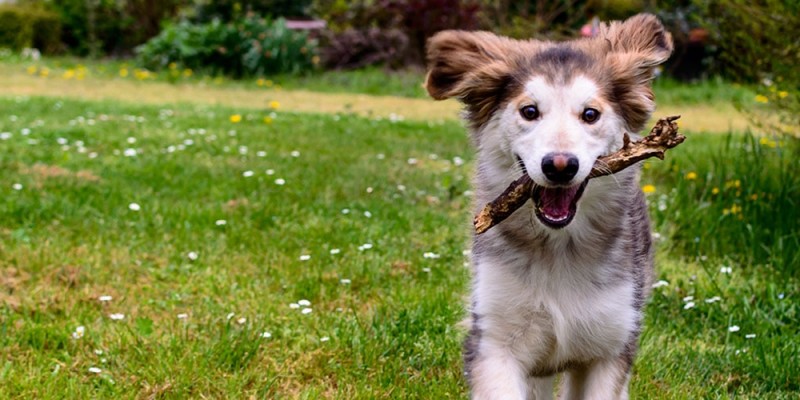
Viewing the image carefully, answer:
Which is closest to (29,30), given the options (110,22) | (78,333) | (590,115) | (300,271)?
(110,22)

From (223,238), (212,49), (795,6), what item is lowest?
(212,49)

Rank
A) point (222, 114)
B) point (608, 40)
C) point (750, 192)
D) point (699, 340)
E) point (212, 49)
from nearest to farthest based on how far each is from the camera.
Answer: point (608, 40) < point (699, 340) < point (750, 192) < point (222, 114) < point (212, 49)

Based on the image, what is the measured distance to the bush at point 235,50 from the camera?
16.8m

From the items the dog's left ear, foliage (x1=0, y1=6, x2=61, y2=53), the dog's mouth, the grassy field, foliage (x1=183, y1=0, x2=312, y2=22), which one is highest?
the dog's left ear

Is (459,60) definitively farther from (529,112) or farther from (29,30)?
(29,30)

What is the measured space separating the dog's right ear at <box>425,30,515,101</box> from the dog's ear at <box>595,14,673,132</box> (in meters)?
0.37

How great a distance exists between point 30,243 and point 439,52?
3.27 meters

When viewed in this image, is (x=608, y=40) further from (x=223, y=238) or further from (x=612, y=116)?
(x=223, y=238)

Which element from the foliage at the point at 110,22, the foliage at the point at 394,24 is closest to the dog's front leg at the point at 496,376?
the foliage at the point at 394,24

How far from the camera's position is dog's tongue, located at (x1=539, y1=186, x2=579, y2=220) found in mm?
2992

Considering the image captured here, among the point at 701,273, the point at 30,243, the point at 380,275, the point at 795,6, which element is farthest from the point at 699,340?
the point at 30,243

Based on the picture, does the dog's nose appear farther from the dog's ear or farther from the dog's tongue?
the dog's ear

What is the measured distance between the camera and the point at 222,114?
1130cm

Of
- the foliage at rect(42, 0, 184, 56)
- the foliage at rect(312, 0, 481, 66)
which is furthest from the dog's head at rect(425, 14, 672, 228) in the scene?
the foliage at rect(42, 0, 184, 56)
